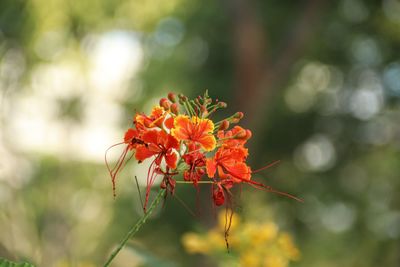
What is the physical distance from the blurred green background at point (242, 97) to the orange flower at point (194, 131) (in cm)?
593

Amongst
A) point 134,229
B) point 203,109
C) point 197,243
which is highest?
point 203,109

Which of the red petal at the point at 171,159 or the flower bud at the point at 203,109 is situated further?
the flower bud at the point at 203,109

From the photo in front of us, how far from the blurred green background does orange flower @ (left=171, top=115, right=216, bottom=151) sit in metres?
5.93

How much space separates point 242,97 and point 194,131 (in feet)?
20.4

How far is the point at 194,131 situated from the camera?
4.37 feet

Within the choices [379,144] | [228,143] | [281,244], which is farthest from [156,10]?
[228,143]

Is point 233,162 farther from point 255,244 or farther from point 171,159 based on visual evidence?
point 255,244

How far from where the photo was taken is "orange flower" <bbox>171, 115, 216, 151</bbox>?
131 centimetres

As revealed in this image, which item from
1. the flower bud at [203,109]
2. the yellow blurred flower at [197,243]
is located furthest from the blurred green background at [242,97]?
the flower bud at [203,109]

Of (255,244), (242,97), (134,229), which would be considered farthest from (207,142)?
(242,97)

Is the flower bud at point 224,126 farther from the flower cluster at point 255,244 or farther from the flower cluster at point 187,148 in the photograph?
the flower cluster at point 255,244

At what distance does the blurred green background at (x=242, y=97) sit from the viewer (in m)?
7.90

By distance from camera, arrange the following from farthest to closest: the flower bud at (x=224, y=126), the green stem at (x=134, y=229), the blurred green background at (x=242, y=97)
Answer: the blurred green background at (x=242, y=97) → the flower bud at (x=224, y=126) → the green stem at (x=134, y=229)

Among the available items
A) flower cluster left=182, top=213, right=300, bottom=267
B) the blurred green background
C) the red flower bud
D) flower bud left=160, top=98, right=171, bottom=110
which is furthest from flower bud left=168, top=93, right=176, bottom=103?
the blurred green background
